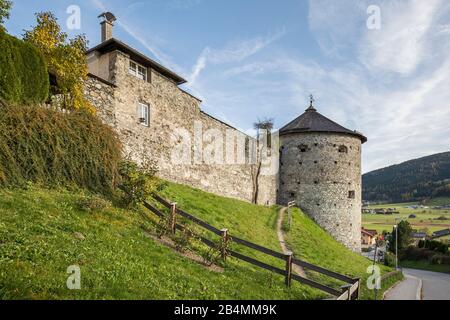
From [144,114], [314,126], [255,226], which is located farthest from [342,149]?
[144,114]

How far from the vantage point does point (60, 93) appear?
1417cm

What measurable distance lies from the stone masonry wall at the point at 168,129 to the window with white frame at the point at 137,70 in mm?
388

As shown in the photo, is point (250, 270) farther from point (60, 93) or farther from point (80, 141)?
point (60, 93)

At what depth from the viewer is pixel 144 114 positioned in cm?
1942

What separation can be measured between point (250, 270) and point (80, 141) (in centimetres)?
716

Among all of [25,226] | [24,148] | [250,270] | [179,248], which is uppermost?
[24,148]

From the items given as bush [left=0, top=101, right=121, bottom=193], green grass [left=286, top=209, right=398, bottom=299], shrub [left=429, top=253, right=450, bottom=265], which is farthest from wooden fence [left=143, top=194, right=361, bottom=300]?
shrub [left=429, top=253, right=450, bottom=265]

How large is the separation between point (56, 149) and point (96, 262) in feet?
17.5

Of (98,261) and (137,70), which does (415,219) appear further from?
(98,261)

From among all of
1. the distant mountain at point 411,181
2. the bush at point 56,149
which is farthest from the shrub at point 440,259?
the distant mountain at point 411,181

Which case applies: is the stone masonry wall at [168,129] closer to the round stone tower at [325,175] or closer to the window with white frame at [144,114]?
the window with white frame at [144,114]
